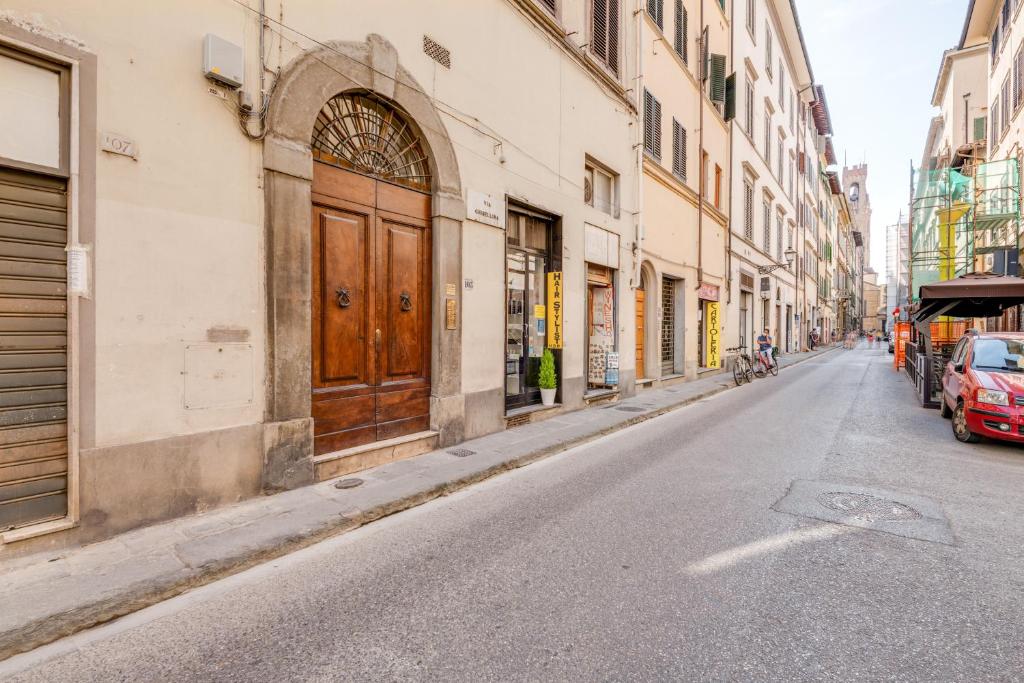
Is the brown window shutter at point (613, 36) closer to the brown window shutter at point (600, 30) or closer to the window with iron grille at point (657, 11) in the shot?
the brown window shutter at point (600, 30)

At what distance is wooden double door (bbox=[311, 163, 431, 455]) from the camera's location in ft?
19.0

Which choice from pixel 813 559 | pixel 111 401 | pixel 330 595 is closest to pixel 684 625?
pixel 813 559

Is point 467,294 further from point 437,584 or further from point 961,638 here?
point 961,638

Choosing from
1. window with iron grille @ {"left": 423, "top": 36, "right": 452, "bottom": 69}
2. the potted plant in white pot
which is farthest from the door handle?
the potted plant in white pot

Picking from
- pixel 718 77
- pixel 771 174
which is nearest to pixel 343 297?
pixel 718 77

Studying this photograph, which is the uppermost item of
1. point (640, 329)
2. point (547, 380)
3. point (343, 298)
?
point (343, 298)

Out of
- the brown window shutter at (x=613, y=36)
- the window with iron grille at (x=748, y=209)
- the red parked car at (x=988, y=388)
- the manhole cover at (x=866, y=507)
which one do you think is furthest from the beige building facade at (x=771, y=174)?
the manhole cover at (x=866, y=507)

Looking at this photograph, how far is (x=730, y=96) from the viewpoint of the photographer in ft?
61.7

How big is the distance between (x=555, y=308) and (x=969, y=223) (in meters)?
18.5

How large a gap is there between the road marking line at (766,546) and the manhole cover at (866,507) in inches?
18.5

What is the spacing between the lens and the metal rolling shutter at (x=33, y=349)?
3.70m

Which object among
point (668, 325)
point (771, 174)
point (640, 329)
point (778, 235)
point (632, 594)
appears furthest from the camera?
point (778, 235)

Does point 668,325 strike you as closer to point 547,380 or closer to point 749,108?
point 547,380

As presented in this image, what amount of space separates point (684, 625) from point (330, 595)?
2225 millimetres
